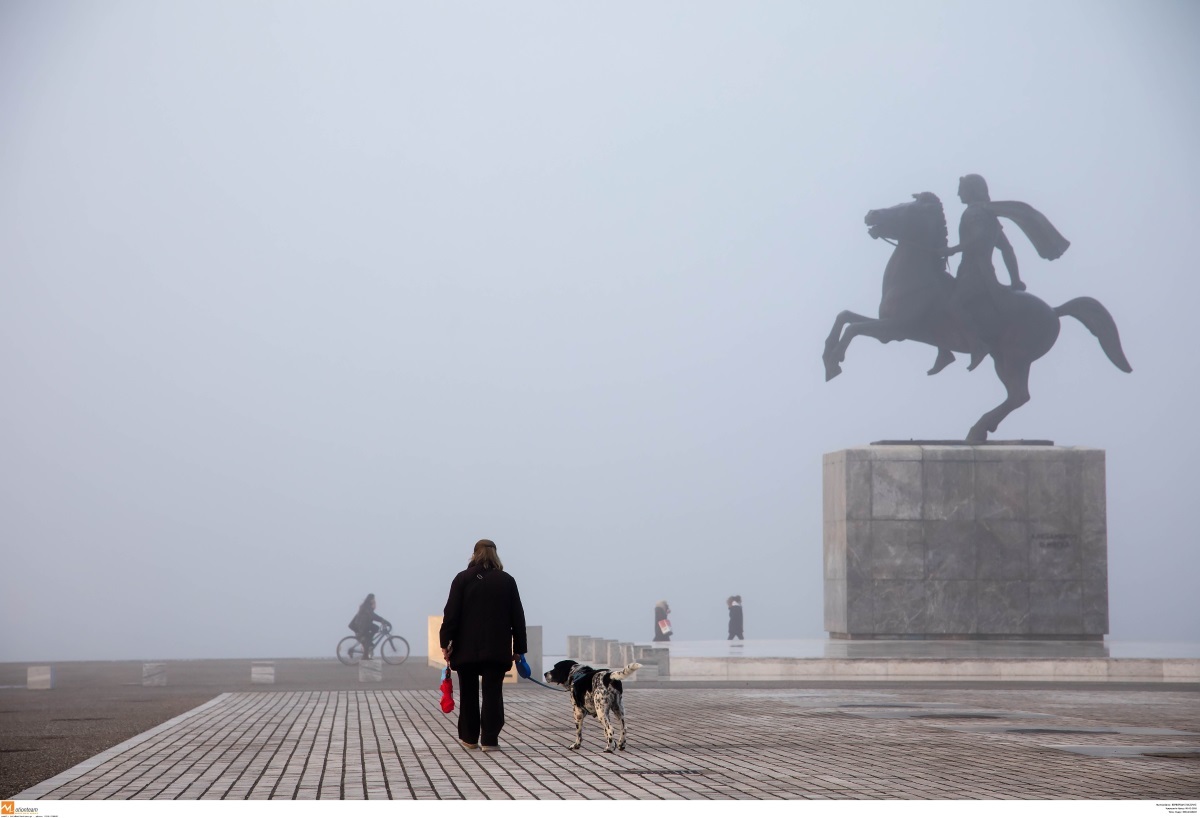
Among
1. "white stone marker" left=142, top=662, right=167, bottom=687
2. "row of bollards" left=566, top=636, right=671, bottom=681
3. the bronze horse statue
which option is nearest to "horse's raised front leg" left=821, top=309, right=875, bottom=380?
the bronze horse statue

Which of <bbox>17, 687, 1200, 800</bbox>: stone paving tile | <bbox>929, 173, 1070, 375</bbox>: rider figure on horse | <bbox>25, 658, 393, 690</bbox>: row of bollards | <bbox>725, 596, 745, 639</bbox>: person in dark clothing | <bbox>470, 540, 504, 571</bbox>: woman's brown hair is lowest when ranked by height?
<bbox>725, 596, 745, 639</bbox>: person in dark clothing

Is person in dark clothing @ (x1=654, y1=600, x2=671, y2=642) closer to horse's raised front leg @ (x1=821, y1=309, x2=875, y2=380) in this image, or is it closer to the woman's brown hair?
horse's raised front leg @ (x1=821, y1=309, x2=875, y2=380)

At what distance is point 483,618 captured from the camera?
34.7 ft

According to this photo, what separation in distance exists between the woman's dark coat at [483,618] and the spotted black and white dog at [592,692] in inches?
14.3

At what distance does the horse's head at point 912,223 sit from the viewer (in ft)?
82.2

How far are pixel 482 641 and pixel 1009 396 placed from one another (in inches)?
664

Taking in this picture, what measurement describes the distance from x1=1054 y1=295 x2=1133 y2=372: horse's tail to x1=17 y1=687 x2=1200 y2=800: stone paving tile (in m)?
10.7

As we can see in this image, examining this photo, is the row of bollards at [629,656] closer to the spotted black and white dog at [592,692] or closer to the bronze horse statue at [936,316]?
the bronze horse statue at [936,316]

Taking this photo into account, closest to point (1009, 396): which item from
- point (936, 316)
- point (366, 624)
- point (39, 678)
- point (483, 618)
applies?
point (936, 316)

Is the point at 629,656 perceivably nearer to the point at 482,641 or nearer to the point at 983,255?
the point at 983,255

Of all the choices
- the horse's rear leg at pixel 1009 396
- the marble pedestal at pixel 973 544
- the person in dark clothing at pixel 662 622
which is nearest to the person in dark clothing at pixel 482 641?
the marble pedestal at pixel 973 544

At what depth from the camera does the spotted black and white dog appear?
10422 millimetres
